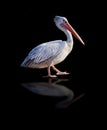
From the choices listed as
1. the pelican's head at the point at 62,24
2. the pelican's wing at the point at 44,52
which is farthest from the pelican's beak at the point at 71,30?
the pelican's wing at the point at 44,52

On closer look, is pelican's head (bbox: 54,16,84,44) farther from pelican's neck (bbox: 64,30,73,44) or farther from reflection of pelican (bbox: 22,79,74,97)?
reflection of pelican (bbox: 22,79,74,97)

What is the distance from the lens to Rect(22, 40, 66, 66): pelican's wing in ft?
16.7

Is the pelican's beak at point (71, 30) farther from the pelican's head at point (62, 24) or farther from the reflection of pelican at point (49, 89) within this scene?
the reflection of pelican at point (49, 89)

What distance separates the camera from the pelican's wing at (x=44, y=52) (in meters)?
5.10

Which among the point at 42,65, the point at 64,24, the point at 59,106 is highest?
the point at 64,24

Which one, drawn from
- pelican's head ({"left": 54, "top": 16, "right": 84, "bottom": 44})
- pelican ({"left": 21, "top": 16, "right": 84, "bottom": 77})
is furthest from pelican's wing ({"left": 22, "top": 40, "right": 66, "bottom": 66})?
pelican's head ({"left": 54, "top": 16, "right": 84, "bottom": 44})

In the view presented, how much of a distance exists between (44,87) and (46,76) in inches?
19.3

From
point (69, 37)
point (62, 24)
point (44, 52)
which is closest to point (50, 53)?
point (44, 52)

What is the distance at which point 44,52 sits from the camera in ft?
16.8

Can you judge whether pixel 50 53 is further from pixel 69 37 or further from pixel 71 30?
pixel 71 30

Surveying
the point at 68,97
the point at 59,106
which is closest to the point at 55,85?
the point at 68,97

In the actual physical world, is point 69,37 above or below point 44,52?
above

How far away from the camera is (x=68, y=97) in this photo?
436 cm

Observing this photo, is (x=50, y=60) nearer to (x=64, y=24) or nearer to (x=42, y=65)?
(x=42, y=65)
